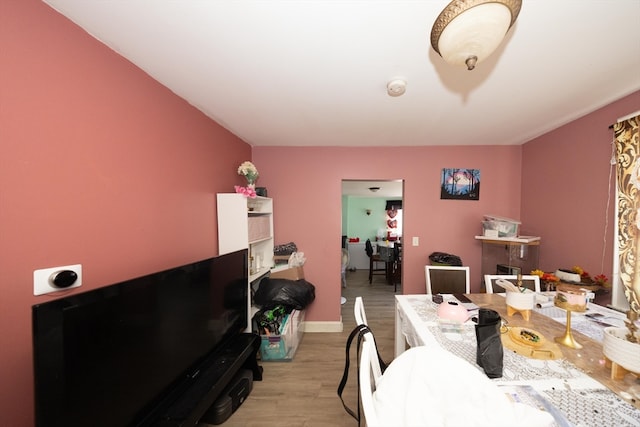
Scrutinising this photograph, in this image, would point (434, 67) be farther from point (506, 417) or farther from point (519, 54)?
point (506, 417)

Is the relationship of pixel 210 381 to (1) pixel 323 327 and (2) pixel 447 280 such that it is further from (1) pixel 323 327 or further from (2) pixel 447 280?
(2) pixel 447 280

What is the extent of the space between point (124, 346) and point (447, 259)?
286 centimetres

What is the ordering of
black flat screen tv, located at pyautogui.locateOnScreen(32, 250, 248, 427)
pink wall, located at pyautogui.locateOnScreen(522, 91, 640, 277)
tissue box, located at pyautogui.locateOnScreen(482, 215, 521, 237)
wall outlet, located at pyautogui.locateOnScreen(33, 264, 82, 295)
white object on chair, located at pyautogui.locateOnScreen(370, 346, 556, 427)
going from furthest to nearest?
tissue box, located at pyautogui.locateOnScreen(482, 215, 521, 237) → pink wall, located at pyautogui.locateOnScreen(522, 91, 640, 277) → wall outlet, located at pyautogui.locateOnScreen(33, 264, 82, 295) → black flat screen tv, located at pyautogui.locateOnScreen(32, 250, 248, 427) → white object on chair, located at pyautogui.locateOnScreen(370, 346, 556, 427)

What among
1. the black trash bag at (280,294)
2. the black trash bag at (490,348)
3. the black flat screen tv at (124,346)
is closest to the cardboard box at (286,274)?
the black trash bag at (280,294)

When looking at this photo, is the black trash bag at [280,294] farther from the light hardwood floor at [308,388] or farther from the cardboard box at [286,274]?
the light hardwood floor at [308,388]

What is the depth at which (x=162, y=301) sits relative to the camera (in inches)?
44.8

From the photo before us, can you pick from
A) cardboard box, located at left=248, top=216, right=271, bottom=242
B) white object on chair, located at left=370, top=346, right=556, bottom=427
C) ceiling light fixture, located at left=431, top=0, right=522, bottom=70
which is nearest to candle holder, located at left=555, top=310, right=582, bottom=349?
white object on chair, located at left=370, top=346, right=556, bottom=427

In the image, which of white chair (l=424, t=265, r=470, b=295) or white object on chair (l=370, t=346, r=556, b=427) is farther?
white chair (l=424, t=265, r=470, b=295)

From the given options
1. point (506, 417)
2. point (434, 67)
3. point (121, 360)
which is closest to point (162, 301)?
point (121, 360)

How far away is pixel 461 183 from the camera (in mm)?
2750

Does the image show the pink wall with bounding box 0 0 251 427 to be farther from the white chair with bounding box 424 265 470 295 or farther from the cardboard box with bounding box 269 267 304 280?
the white chair with bounding box 424 265 470 295

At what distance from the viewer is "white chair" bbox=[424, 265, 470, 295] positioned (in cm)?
208

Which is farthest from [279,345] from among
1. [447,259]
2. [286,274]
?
[447,259]

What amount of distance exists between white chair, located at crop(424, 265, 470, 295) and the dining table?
465 millimetres
